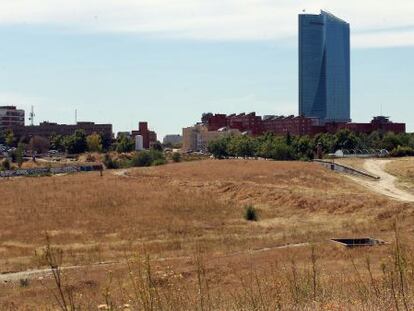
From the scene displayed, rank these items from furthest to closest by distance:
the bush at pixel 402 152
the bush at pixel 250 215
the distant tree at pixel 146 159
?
the distant tree at pixel 146 159 → the bush at pixel 402 152 → the bush at pixel 250 215

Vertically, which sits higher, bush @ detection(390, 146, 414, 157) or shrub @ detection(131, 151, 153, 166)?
bush @ detection(390, 146, 414, 157)

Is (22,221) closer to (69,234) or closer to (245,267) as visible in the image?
(69,234)

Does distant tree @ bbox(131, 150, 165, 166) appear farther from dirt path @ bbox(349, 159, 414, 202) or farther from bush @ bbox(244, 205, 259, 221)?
bush @ bbox(244, 205, 259, 221)

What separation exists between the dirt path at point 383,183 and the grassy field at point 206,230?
1.99 metres

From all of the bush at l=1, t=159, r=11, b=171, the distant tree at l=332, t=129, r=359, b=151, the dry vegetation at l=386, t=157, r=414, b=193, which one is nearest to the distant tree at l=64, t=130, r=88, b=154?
the bush at l=1, t=159, r=11, b=171

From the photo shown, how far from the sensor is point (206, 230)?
48.9 m

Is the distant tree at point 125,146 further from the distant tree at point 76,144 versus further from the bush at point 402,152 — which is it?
the bush at point 402,152

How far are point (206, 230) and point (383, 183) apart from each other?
26420 millimetres

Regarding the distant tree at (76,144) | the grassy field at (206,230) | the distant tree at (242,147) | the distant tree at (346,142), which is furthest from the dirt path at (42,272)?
the distant tree at (76,144)

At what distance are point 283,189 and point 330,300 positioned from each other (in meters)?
58.7

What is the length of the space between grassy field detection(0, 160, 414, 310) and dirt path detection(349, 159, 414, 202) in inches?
78.5

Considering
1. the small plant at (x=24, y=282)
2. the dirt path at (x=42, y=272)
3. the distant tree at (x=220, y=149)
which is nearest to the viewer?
the small plant at (x=24, y=282)

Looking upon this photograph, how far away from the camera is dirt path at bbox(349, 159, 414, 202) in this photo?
59.7 m

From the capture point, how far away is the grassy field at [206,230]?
1159 centimetres
